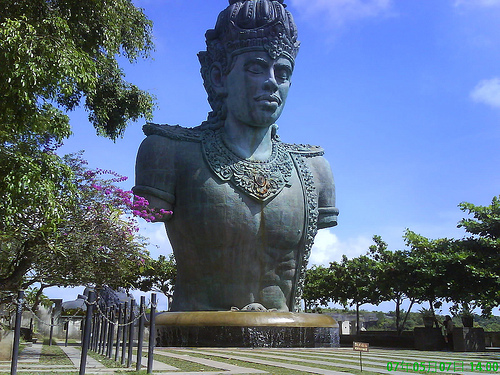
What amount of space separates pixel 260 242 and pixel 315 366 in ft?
19.4

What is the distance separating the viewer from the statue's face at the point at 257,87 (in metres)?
14.2

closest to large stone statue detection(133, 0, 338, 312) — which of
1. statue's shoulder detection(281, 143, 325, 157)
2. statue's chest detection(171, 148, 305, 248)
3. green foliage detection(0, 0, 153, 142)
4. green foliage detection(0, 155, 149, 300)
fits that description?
statue's chest detection(171, 148, 305, 248)

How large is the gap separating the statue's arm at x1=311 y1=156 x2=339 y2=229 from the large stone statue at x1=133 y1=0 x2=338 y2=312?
694 millimetres

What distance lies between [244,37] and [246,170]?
3342 mm

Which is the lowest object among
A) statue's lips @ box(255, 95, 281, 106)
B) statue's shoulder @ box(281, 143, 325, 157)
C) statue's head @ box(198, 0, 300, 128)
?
statue's shoulder @ box(281, 143, 325, 157)

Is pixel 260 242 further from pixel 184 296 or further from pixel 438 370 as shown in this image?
pixel 438 370

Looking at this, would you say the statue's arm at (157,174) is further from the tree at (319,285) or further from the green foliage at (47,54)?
the tree at (319,285)

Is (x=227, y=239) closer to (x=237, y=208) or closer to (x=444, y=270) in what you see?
(x=237, y=208)

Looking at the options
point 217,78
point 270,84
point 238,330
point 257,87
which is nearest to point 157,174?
point 217,78

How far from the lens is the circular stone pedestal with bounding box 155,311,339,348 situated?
12.6 meters

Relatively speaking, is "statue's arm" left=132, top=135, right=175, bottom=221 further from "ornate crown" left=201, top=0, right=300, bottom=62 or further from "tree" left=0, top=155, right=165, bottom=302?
"ornate crown" left=201, top=0, right=300, bottom=62

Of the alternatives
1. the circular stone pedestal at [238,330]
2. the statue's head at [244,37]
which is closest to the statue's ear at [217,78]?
the statue's head at [244,37]

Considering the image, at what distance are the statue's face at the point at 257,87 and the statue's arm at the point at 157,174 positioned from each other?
6.72 ft

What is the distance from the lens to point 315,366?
8.39 metres
